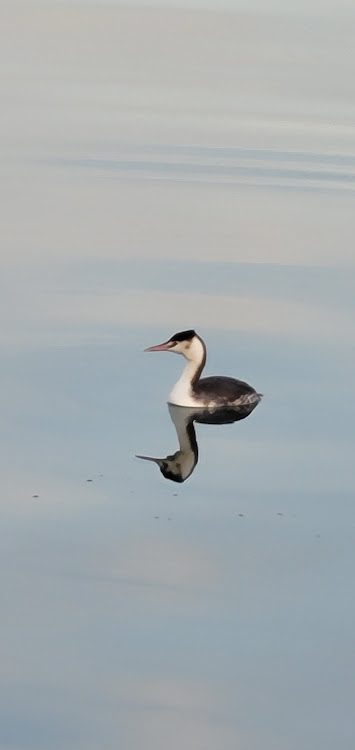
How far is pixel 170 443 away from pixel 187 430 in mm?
709

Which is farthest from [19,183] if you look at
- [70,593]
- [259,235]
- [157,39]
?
[157,39]

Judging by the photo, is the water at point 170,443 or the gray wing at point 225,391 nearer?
the water at point 170,443

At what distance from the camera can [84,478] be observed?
35.8 feet

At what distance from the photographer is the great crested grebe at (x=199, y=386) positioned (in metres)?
13.1

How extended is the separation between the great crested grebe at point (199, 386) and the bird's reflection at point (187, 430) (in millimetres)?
61

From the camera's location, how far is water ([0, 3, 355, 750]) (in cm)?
793

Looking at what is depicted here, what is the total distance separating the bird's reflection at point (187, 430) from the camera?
11.4 m

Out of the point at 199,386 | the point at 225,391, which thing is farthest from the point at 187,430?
the point at 199,386

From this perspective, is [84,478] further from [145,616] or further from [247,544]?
[145,616]

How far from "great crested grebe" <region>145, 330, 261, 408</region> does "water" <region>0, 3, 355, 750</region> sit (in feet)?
0.55

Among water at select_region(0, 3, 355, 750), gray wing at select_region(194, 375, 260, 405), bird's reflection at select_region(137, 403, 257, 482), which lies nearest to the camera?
water at select_region(0, 3, 355, 750)

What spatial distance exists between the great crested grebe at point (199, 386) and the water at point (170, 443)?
17 centimetres

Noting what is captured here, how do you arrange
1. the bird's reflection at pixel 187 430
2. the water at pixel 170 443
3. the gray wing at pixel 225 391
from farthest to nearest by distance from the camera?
the gray wing at pixel 225 391, the bird's reflection at pixel 187 430, the water at pixel 170 443

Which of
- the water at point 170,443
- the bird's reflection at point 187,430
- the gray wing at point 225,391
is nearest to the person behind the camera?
the water at point 170,443
